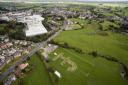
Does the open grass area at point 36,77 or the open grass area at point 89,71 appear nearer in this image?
the open grass area at point 36,77

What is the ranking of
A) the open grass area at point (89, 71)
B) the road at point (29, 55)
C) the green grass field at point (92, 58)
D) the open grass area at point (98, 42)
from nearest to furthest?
1. the open grass area at point (89, 71)
2. the green grass field at point (92, 58)
3. the road at point (29, 55)
4. the open grass area at point (98, 42)

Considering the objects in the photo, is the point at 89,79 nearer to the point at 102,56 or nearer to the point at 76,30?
the point at 102,56

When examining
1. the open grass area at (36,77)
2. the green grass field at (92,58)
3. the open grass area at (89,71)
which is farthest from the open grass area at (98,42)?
the open grass area at (36,77)

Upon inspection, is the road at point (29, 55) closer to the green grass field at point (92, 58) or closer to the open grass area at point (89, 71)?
the green grass field at point (92, 58)

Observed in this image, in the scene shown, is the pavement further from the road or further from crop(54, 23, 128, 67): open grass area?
crop(54, 23, 128, 67): open grass area

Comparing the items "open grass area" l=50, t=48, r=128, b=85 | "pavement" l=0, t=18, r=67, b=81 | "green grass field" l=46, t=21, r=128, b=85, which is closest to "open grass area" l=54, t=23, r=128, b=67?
"green grass field" l=46, t=21, r=128, b=85
